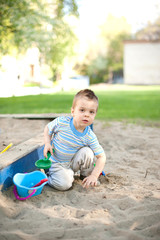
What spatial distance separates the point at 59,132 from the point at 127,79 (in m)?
30.1

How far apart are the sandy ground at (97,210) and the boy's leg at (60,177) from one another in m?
0.05

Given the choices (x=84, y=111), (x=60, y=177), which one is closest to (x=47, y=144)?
(x=60, y=177)

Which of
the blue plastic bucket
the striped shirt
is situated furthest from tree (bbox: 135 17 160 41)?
the blue plastic bucket

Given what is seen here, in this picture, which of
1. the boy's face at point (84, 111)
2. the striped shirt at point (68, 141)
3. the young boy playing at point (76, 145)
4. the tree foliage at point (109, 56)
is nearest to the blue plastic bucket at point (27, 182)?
the young boy playing at point (76, 145)

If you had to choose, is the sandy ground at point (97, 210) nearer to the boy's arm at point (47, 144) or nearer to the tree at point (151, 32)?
the boy's arm at point (47, 144)

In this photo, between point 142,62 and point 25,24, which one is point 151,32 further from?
point 25,24

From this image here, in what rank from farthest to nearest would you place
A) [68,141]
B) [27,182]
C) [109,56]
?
[109,56], [68,141], [27,182]

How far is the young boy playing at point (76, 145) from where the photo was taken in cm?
235

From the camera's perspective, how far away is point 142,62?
31.2m

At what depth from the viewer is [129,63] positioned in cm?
3134

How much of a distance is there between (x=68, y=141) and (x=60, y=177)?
303mm

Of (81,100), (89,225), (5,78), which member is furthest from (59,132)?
(5,78)

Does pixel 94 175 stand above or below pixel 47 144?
below

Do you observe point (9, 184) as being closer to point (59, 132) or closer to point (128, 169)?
point (59, 132)
